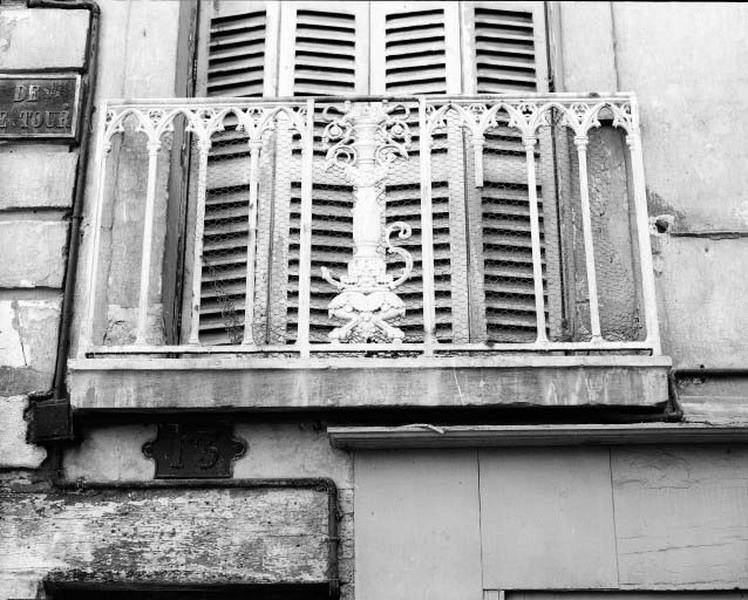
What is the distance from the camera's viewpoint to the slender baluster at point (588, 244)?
18.0ft

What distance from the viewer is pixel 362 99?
5.80m

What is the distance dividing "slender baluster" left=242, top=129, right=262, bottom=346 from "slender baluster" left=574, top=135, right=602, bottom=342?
5.05 ft

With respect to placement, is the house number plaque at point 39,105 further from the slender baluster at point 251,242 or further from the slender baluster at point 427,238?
the slender baluster at point 427,238

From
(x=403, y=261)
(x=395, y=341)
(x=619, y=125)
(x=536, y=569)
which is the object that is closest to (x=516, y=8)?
(x=619, y=125)

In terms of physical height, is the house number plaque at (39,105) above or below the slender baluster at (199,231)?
above

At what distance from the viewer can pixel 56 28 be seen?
6.25 metres

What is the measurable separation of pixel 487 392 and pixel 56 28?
3.00 m

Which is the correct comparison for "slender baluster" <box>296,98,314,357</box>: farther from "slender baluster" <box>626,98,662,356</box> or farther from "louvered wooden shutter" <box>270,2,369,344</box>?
"slender baluster" <box>626,98,662,356</box>

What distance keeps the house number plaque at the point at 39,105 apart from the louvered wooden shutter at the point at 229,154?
73 cm

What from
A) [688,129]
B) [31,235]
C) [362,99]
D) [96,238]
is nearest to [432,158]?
[362,99]

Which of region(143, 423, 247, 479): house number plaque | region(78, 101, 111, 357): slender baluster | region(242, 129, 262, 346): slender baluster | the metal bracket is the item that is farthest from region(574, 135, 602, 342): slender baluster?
the metal bracket

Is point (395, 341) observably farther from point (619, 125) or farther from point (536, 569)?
point (619, 125)

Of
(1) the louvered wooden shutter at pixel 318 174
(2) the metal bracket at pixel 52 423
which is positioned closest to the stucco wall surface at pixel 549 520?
(1) the louvered wooden shutter at pixel 318 174

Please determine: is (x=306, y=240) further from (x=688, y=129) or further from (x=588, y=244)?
(x=688, y=129)
